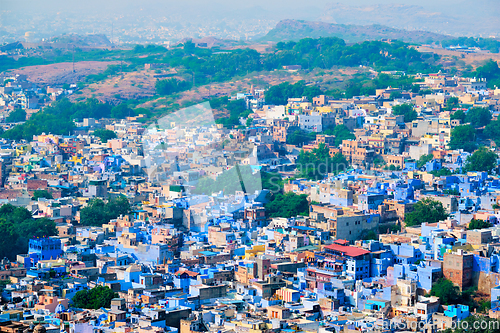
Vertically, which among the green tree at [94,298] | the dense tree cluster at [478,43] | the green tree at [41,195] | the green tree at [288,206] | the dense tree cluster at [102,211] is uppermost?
the dense tree cluster at [478,43]

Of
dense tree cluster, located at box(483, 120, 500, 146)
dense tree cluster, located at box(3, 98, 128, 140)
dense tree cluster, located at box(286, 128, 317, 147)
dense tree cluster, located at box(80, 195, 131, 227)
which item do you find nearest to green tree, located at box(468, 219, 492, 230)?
dense tree cluster, located at box(80, 195, 131, 227)

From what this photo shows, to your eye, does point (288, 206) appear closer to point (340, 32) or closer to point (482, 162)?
point (482, 162)

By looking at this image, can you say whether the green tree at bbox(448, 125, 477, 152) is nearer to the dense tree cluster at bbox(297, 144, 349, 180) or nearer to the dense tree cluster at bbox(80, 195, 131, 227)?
the dense tree cluster at bbox(297, 144, 349, 180)

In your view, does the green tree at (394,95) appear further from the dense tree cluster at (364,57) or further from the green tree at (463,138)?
the dense tree cluster at (364,57)

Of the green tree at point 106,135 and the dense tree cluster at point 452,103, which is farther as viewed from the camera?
the dense tree cluster at point 452,103

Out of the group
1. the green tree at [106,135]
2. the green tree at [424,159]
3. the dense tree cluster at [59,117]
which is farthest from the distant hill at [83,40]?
the green tree at [424,159]

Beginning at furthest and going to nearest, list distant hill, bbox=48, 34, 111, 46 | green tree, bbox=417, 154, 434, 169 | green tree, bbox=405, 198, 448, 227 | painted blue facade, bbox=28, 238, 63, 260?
1. distant hill, bbox=48, 34, 111, 46
2. green tree, bbox=417, 154, 434, 169
3. green tree, bbox=405, 198, 448, 227
4. painted blue facade, bbox=28, 238, 63, 260

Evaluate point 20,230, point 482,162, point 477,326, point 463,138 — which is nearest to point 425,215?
point 482,162

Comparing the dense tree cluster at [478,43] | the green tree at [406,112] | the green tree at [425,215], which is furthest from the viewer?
the dense tree cluster at [478,43]
